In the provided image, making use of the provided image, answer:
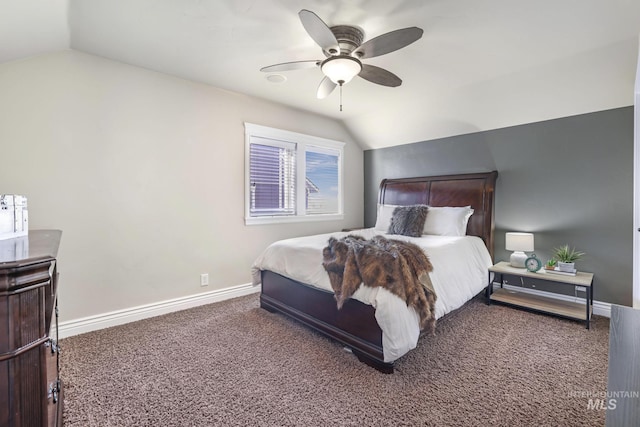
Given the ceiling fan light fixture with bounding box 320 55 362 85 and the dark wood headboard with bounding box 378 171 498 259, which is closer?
the ceiling fan light fixture with bounding box 320 55 362 85

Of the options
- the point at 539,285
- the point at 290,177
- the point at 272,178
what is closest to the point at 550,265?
the point at 539,285

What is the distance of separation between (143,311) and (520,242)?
3992 mm

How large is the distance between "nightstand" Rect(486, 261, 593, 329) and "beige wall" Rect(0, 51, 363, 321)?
2938mm

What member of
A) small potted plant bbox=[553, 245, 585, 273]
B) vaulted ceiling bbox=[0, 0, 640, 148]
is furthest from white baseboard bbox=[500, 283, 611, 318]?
vaulted ceiling bbox=[0, 0, 640, 148]

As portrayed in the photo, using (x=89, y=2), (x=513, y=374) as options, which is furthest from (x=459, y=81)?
(x=89, y=2)

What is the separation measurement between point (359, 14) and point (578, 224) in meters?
3.09

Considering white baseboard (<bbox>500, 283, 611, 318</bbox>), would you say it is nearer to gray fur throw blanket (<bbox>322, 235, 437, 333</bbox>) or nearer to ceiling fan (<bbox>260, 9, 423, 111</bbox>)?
gray fur throw blanket (<bbox>322, 235, 437, 333</bbox>)

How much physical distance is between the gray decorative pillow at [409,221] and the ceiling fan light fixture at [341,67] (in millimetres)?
2084

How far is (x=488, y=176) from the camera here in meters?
3.71

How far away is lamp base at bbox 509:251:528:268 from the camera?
327 cm

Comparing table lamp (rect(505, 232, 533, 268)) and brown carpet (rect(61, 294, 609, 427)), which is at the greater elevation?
table lamp (rect(505, 232, 533, 268))

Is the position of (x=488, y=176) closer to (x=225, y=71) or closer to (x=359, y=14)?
(x=359, y=14)

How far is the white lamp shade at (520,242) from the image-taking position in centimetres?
319

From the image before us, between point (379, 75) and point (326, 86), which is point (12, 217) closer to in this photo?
point (326, 86)
